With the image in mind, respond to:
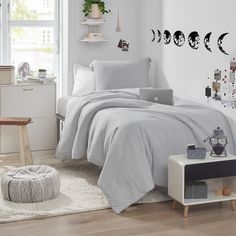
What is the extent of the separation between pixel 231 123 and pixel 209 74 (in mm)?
562

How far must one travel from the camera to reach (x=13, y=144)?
5680 mm

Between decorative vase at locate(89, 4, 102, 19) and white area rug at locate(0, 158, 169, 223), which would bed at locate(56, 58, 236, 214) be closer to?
white area rug at locate(0, 158, 169, 223)

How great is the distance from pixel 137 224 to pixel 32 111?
2.34m

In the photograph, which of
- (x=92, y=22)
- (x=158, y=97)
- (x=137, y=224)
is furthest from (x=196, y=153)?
(x=92, y=22)

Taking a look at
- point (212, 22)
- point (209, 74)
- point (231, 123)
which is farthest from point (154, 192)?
point (212, 22)

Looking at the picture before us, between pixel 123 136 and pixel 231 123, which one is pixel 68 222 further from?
pixel 231 123

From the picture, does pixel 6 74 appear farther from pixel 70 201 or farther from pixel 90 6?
pixel 70 201

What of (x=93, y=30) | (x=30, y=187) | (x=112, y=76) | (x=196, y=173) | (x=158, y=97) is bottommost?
(x=30, y=187)

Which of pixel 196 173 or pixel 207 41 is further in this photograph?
pixel 207 41

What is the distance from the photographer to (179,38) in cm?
542

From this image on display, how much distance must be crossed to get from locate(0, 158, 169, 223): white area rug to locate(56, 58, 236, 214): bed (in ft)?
0.57

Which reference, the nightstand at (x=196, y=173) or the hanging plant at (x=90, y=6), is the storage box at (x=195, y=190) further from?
the hanging plant at (x=90, y=6)

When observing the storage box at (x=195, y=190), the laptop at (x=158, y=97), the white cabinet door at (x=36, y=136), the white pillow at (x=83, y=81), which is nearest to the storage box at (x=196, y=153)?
the storage box at (x=195, y=190)

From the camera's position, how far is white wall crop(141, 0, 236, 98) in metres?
4.71
